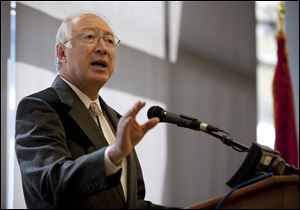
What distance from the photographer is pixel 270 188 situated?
1443 mm

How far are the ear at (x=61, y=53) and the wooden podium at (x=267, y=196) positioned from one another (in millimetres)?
990

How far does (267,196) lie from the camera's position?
1.43 metres

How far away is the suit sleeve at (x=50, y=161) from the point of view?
5.07 ft

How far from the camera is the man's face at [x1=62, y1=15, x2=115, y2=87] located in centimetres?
205

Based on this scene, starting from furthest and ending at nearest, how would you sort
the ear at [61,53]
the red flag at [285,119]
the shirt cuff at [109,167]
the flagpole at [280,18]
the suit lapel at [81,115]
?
the flagpole at [280,18] → the red flag at [285,119] → the ear at [61,53] → the suit lapel at [81,115] → the shirt cuff at [109,167]

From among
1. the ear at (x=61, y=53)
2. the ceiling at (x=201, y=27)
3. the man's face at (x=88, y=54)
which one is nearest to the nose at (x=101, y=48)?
the man's face at (x=88, y=54)

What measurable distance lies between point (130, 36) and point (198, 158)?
1027 mm

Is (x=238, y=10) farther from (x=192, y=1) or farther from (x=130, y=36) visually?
(x=130, y=36)

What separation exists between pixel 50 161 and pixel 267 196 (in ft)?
2.06

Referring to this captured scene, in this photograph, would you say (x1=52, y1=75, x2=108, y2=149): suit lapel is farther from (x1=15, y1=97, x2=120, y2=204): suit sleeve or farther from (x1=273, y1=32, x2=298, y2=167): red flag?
(x1=273, y1=32, x2=298, y2=167): red flag

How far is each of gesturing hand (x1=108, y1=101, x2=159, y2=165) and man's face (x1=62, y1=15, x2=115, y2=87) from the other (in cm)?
61

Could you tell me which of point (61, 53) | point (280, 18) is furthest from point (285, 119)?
point (61, 53)

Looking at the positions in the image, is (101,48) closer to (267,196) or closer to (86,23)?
(86,23)

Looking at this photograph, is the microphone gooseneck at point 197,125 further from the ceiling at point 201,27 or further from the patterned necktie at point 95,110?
the ceiling at point 201,27
